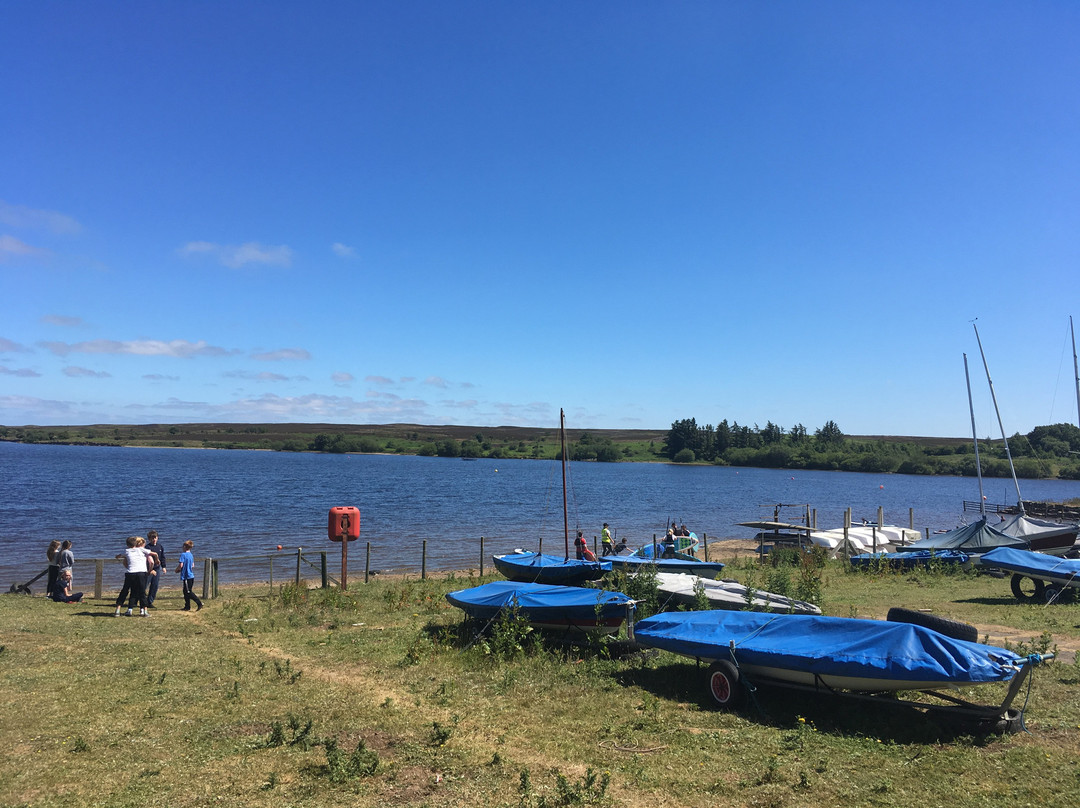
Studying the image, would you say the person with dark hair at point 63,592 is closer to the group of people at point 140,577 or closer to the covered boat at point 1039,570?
the group of people at point 140,577

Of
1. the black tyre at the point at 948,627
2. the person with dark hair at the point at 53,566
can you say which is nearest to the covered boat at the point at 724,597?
the black tyre at the point at 948,627

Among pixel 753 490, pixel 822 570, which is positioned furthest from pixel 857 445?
pixel 822 570

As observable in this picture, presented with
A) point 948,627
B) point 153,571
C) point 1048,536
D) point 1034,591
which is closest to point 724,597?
point 948,627

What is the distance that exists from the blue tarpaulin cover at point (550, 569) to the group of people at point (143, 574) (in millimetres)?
9059

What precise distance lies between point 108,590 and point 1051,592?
2729cm

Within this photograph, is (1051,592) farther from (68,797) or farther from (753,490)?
(753,490)

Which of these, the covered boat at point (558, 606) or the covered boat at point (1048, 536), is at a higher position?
the covered boat at point (558, 606)

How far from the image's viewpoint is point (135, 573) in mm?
16469

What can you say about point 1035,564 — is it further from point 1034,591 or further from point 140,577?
point 140,577

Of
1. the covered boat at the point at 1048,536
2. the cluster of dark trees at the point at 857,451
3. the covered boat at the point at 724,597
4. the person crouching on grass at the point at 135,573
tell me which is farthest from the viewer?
the cluster of dark trees at the point at 857,451

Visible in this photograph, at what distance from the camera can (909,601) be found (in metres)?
19.4

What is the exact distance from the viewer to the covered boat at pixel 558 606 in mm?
13273

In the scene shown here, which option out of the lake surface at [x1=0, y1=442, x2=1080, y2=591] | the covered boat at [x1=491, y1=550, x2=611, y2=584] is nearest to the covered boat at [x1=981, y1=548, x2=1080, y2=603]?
the covered boat at [x1=491, y1=550, x2=611, y2=584]

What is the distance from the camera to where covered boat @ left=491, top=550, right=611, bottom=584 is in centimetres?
2070
